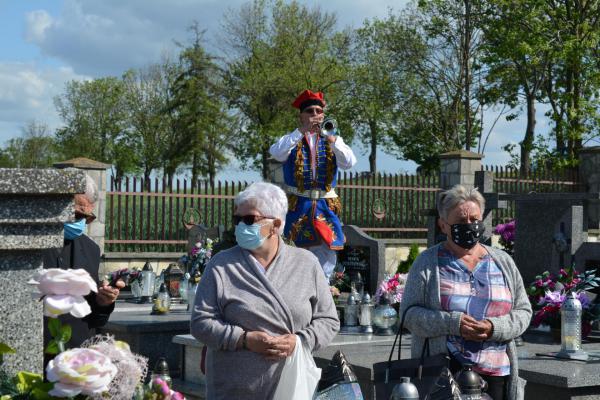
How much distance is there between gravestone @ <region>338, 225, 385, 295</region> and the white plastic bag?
24.7 ft

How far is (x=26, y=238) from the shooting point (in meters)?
3.07

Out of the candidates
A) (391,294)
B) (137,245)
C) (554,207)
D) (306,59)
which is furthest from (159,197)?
(306,59)

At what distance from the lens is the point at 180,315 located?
9.09 meters

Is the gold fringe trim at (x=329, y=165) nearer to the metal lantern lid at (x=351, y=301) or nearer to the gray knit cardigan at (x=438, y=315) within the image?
the metal lantern lid at (x=351, y=301)

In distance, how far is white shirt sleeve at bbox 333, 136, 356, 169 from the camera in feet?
26.2

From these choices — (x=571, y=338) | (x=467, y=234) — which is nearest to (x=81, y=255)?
(x=467, y=234)

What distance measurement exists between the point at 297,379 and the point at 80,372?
1979 mm

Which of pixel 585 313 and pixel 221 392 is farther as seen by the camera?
pixel 585 313

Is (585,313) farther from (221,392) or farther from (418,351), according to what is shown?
(221,392)

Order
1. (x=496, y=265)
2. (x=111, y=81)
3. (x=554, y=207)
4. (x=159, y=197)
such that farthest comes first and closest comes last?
(x=111, y=81), (x=159, y=197), (x=554, y=207), (x=496, y=265)

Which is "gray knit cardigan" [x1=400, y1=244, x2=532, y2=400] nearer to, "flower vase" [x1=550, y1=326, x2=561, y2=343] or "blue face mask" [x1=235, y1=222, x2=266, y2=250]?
"blue face mask" [x1=235, y1=222, x2=266, y2=250]

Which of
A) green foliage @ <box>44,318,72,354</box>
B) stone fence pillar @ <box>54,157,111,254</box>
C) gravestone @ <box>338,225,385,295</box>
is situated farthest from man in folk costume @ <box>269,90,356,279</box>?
stone fence pillar @ <box>54,157,111,254</box>

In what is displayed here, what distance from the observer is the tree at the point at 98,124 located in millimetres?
49031

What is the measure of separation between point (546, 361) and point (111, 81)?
1889 inches
